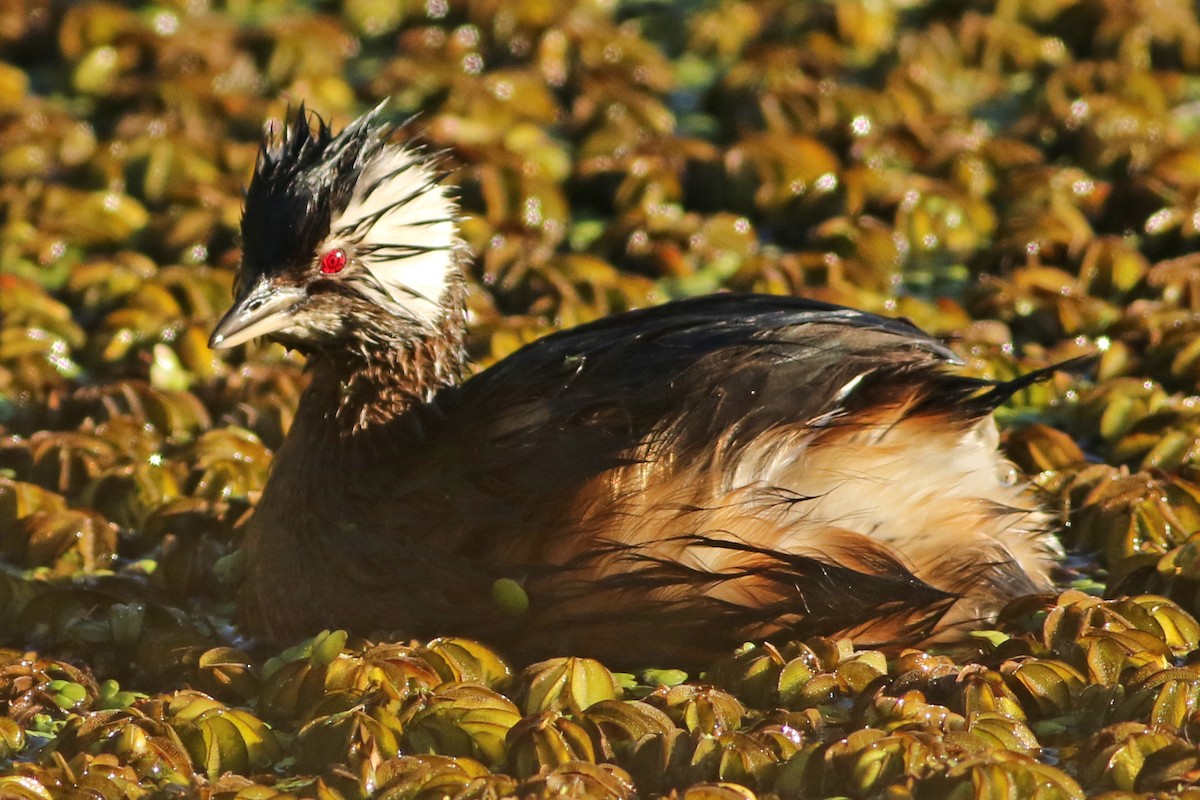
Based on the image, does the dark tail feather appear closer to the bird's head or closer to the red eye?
the bird's head

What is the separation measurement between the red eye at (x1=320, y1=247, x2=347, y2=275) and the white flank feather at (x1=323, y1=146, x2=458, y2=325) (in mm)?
21

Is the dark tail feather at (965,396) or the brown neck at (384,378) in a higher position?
the brown neck at (384,378)

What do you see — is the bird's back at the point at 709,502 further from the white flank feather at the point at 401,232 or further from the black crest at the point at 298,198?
the black crest at the point at 298,198

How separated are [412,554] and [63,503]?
61.0 inches

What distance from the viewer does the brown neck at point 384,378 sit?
522 cm

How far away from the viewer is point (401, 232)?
5.17m

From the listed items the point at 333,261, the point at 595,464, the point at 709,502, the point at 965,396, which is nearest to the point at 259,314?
the point at 333,261

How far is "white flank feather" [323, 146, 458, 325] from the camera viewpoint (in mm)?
5113

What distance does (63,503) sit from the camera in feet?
18.9

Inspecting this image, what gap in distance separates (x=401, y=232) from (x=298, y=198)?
0.33 metres

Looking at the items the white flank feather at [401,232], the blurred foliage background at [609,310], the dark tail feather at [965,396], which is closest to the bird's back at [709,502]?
the dark tail feather at [965,396]


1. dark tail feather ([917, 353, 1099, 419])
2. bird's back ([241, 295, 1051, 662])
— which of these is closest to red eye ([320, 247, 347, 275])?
bird's back ([241, 295, 1051, 662])

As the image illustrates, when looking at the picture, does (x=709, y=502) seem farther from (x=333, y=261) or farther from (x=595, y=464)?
(x=333, y=261)

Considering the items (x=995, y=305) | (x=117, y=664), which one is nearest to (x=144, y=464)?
(x=117, y=664)
